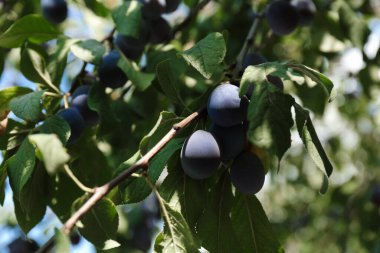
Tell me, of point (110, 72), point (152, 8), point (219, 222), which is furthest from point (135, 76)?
point (219, 222)

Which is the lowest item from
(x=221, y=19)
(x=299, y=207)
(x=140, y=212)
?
(x=299, y=207)

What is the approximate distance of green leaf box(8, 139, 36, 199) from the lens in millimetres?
1283

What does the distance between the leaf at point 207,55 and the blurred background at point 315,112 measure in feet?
0.82

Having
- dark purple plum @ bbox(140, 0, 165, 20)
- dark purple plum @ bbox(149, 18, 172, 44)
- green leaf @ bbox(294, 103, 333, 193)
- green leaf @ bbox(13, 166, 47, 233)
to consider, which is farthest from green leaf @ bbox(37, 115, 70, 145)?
dark purple plum @ bbox(149, 18, 172, 44)

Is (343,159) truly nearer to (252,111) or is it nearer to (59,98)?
(59,98)

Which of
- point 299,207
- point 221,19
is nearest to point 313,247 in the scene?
point 299,207

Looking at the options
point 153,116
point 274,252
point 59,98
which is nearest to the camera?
point 274,252

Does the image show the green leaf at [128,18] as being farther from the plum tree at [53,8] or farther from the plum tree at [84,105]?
the plum tree at [53,8]

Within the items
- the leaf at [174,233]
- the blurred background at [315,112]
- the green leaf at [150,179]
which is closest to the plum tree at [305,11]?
the blurred background at [315,112]

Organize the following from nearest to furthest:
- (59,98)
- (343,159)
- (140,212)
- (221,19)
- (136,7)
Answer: (59,98) < (136,7) < (221,19) < (140,212) < (343,159)

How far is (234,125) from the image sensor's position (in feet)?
4.28

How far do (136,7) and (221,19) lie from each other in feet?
3.46

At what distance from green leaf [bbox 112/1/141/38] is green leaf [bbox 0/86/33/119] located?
36 cm

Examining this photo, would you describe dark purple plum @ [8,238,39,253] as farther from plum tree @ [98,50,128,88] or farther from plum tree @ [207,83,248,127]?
plum tree @ [207,83,248,127]
